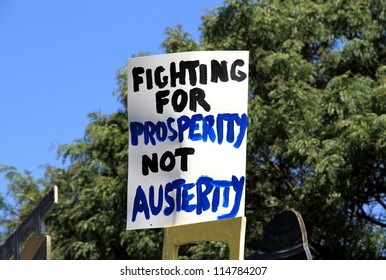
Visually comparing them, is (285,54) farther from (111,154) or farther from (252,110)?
(111,154)

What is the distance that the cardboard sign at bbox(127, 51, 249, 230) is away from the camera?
5707mm

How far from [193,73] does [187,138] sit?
384 millimetres

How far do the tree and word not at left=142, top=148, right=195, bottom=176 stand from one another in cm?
645

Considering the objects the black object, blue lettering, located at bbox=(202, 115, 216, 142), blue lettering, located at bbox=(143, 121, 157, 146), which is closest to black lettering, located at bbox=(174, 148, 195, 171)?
blue lettering, located at bbox=(202, 115, 216, 142)

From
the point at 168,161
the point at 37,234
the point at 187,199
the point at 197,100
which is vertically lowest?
the point at 37,234

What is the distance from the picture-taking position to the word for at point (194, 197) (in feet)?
18.6

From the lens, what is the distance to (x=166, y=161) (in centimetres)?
585

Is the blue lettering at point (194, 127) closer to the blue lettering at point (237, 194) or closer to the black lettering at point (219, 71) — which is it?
the black lettering at point (219, 71)

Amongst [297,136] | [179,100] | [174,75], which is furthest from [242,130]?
[297,136]

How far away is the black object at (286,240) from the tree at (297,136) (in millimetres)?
6855

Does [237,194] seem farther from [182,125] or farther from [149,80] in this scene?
[149,80]

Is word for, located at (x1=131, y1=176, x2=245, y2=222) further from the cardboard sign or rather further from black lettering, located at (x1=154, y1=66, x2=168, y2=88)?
black lettering, located at (x1=154, y1=66, x2=168, y2=88)
